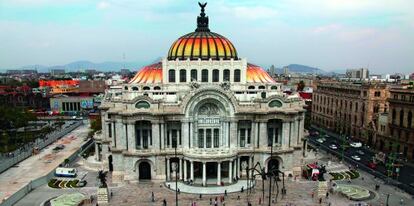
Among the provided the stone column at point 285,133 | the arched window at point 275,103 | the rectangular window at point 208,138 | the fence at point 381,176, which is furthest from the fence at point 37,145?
the fence at point 381,176

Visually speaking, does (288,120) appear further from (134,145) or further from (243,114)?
(134,145)

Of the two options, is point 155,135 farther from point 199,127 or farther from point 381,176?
point 381,176

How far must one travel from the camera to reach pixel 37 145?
305 feet

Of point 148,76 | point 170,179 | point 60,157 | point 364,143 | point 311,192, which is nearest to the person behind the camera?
point 311,192

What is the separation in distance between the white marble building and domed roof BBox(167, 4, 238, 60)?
2.11m

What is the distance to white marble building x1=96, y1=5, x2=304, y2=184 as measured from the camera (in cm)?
6234

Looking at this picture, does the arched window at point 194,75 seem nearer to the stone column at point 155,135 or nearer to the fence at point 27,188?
the stone column at point 155,135

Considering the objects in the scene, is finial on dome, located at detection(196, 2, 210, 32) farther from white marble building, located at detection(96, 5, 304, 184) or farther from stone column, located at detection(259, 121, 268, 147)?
stone column, located at detection(259, 121, 268, 147)

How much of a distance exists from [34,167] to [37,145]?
1956cm

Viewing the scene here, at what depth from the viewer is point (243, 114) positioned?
63656 millimetres

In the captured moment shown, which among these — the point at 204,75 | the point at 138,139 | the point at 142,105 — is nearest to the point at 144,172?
the point at 138,139

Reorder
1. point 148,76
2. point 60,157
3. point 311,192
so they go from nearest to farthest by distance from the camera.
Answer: point 311,192, point 148,76, point 60,157

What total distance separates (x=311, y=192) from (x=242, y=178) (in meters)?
11.9

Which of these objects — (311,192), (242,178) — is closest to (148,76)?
(242,178)
